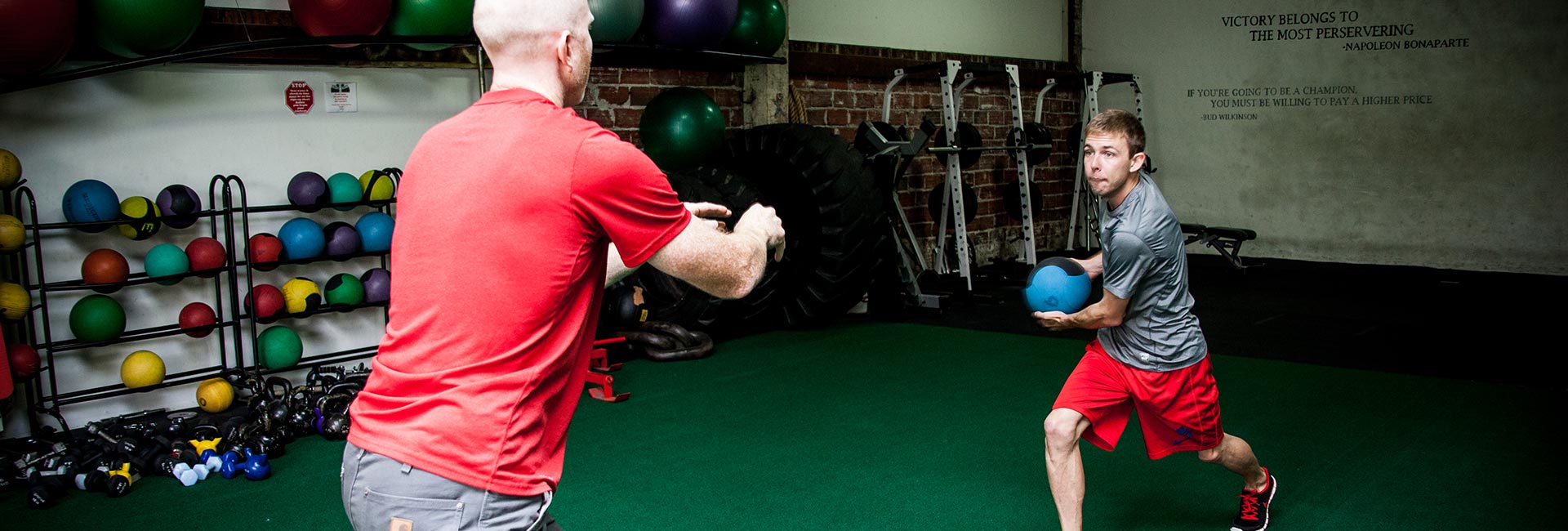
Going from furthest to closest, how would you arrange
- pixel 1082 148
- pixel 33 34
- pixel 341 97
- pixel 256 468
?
pixel 1082 148
pixel 341 97
pixel 256 468
pixel 33 34

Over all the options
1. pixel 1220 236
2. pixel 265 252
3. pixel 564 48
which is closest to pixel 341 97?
pixel 265 252

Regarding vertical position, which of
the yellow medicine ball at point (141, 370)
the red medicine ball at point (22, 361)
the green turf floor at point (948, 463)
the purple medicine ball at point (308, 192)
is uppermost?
the purple medicine ball at point (308, 192)

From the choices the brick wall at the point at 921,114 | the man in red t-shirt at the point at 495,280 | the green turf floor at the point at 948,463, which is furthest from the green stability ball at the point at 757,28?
the man in red t-shirt at the point at 495,280

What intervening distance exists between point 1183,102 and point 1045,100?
47.1 inches

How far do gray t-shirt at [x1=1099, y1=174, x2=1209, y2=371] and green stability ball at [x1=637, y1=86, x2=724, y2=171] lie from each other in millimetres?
3268

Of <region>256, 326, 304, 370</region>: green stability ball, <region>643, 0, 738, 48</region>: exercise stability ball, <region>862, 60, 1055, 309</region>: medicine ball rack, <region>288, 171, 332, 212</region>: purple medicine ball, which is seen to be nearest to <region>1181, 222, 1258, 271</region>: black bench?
<region>862, 60, 1055, 309</region>: medicine ball rack

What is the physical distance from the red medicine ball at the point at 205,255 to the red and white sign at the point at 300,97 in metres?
0.74

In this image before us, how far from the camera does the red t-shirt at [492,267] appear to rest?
1308 mm

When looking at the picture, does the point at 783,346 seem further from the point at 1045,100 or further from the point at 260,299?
the point at 1045,100

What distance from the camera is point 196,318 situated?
161 inches

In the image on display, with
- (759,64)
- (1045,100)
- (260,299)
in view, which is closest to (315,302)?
(260,299)

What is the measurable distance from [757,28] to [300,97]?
224cm

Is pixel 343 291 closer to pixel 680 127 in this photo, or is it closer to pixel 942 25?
pixel 680 127

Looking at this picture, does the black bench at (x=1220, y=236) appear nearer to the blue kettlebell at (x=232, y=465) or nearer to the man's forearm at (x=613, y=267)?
the blue kettlebell at (x=232, y=465)
